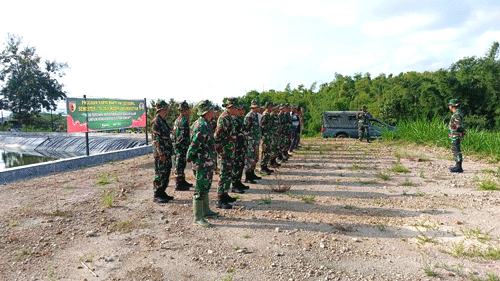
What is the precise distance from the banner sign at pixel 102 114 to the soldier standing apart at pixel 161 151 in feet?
17.2

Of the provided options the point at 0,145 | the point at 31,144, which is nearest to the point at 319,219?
the point at 31,144

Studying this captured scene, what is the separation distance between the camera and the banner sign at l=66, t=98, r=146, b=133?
9.48m

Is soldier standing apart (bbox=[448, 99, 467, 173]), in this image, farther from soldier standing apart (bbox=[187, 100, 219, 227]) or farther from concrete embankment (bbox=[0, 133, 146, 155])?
concrete embankment (bbox=[0, 133, 146, 155])

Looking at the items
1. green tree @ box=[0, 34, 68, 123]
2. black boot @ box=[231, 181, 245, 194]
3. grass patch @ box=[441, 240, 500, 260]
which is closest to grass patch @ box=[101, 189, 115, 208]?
black boot @ box=[231, 181, 245, 194]

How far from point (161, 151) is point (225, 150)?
3.47 feet

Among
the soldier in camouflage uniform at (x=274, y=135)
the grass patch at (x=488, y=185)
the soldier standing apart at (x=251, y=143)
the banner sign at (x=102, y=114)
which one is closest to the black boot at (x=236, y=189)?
the soldier standing apart at (x=251, y=143)

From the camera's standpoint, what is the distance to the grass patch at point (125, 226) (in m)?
4.39

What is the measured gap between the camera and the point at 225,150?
5.31 m

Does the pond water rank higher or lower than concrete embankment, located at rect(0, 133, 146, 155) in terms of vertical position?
lower

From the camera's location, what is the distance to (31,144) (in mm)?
17797

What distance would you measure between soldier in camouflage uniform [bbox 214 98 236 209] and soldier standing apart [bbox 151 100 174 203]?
0.87 metres

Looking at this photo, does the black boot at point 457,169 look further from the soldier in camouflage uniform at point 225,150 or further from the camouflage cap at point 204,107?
the camouflage cap at point 204,107

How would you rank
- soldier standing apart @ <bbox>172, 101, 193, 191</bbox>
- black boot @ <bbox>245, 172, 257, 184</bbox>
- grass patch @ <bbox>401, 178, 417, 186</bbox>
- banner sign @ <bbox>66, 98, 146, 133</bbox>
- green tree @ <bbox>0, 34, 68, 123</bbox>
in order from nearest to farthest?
soldier standing apart @ <bbox>172, 101, 193, 191</bbox> → grass patch @ <bbox>401, 178, 417, 186</bbox> → black boot @ <bbox>245, 172, 257, 184</bbox> → banner sign @ <bbox>66, 98, 146, 133</bbox> → green tree @ <bbox>0, 34, 68, 123</bbox>

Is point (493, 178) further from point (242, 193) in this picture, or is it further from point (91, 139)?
point (91, 139)
